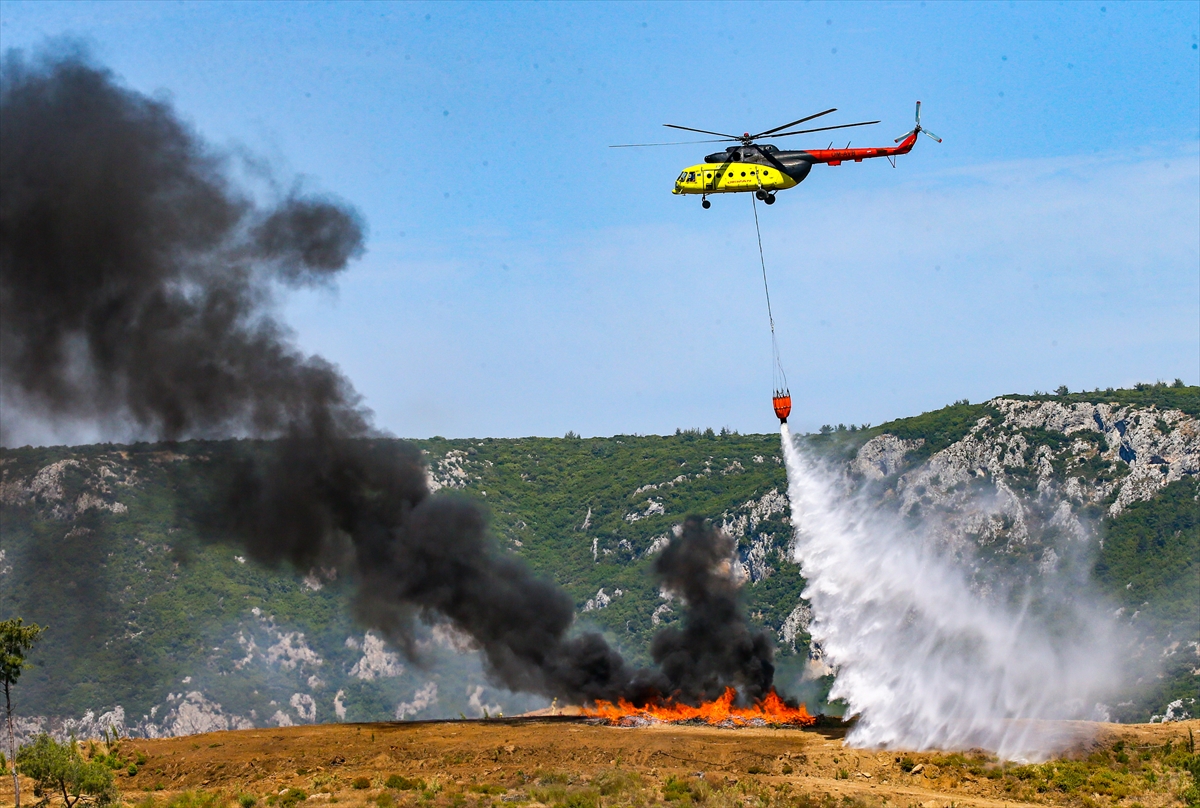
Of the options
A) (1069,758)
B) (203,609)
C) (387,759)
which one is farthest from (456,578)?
(203,609)

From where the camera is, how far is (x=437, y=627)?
14000cm

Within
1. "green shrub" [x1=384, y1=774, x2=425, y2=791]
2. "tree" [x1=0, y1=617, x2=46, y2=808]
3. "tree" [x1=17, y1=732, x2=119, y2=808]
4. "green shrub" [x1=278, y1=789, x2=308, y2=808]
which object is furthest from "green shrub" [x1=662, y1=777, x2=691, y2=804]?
"tree" [x1=0, y1=617, x2=46, y2=808]

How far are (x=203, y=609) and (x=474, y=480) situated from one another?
57.2 m

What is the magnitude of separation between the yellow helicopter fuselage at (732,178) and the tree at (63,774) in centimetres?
3745

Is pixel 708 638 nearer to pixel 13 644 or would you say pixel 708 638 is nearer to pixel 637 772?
pixel 637 772

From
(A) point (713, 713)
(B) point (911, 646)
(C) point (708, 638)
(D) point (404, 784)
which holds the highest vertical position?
(B) point (911, 646)

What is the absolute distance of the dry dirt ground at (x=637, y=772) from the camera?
49594 mm

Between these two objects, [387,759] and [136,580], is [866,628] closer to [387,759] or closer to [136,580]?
[387,759]

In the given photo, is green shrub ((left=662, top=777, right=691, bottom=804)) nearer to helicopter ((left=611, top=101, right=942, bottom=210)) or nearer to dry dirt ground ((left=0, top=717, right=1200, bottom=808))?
dry dirt ground ((left=0, top=717, right=1200, bottom=808))

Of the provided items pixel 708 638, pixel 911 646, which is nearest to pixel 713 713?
pixel 708 638

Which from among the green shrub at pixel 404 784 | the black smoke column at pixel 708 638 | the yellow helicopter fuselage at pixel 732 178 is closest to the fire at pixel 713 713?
the black smoke column at pixel 708 638

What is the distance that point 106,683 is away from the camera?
441 feet

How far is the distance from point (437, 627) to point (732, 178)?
89.0 metres

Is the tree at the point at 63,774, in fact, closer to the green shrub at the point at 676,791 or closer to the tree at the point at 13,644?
the tree at the point at 13,644
